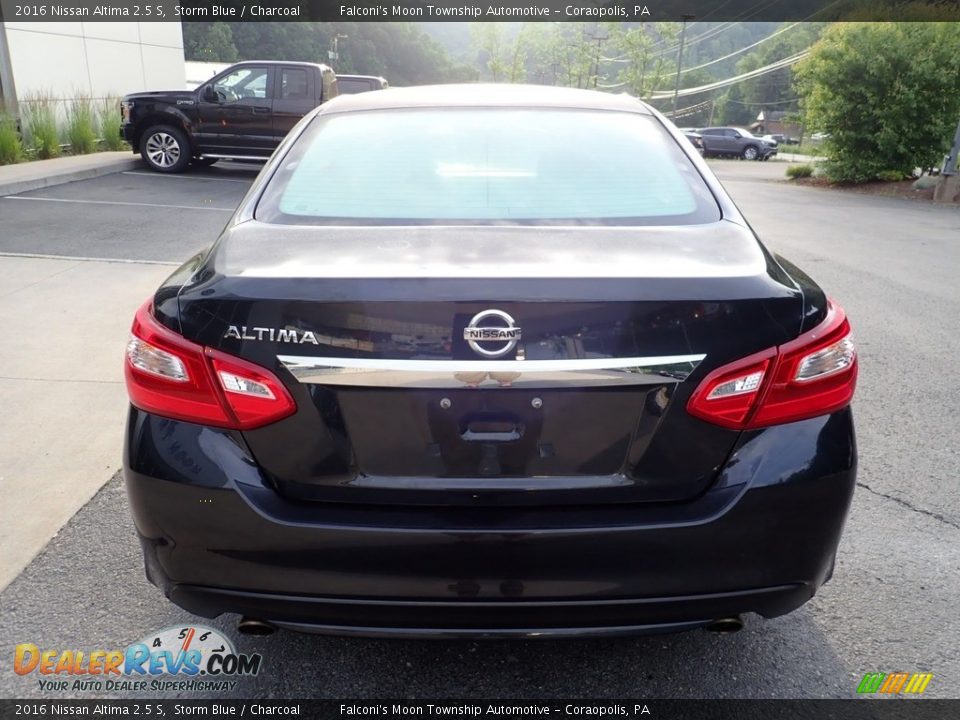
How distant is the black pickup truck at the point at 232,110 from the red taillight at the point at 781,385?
13.9m

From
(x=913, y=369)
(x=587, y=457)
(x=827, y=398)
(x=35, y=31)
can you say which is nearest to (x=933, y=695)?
(x=827, y=398)

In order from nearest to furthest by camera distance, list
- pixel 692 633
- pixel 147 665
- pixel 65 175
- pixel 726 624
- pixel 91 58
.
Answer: pixel 726 624
pixel 147 665
pixel 692 633
pixel 65 175
pixel 91 58

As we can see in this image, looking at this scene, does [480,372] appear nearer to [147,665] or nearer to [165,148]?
[147,665]

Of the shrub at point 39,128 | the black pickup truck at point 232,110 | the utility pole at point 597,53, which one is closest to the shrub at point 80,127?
the shrub at point 39,128

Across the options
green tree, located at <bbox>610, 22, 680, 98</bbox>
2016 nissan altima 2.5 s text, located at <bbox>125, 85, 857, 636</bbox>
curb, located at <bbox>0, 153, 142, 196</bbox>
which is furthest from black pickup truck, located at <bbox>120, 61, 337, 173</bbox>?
green tree, located at <bbox>610, 22, 680, 98</bbox>

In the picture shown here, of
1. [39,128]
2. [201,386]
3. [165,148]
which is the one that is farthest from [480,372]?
[39,128]

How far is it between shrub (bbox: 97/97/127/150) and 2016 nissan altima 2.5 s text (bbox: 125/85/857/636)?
1733 cm

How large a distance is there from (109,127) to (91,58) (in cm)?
151

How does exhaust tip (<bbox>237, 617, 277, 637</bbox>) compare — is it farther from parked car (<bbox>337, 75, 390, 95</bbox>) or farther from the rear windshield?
parked car (<bbox>337, 75, 390, 95</bbox>)

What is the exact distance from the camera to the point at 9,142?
13.9m

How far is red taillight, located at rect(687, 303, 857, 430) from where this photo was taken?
186 centimetres

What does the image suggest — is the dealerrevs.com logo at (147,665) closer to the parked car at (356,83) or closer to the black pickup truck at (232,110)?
the black pickup truck at (232,110)

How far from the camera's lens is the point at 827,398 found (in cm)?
199

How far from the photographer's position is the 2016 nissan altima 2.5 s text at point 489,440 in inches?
71.2
